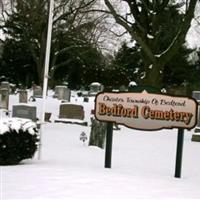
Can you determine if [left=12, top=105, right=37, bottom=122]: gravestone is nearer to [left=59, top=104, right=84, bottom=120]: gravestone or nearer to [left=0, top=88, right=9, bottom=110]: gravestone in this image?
[left=59, top=104, right=84, bottom=120]: gravestone

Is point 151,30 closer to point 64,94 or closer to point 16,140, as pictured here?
point 64,94

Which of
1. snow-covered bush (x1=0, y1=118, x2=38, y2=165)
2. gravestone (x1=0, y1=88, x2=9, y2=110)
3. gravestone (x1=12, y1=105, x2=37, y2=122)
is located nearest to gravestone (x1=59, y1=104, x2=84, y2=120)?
gravestone (x1=12, y1=105, x2=37, y2=122)

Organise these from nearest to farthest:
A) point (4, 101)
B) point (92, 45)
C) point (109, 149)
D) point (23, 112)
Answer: point (109, 149) → point (23, 112) → point (4, 101) → point (92, 45)

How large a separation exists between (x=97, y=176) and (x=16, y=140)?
1814 millimetres

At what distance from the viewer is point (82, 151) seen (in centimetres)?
1355

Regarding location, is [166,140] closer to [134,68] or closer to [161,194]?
[161,194]

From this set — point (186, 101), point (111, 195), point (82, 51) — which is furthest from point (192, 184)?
point (82, 51)

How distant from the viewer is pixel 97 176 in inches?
332

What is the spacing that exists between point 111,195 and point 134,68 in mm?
46998

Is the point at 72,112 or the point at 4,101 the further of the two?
the point at 4,101

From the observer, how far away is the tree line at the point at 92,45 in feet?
99.6

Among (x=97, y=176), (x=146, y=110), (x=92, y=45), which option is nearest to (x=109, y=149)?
(x=146, y=110)

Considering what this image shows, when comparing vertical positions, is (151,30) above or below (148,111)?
above

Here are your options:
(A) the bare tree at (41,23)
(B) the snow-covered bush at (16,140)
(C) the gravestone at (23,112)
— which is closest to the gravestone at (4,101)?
(C) the gravestone at (23,112)
